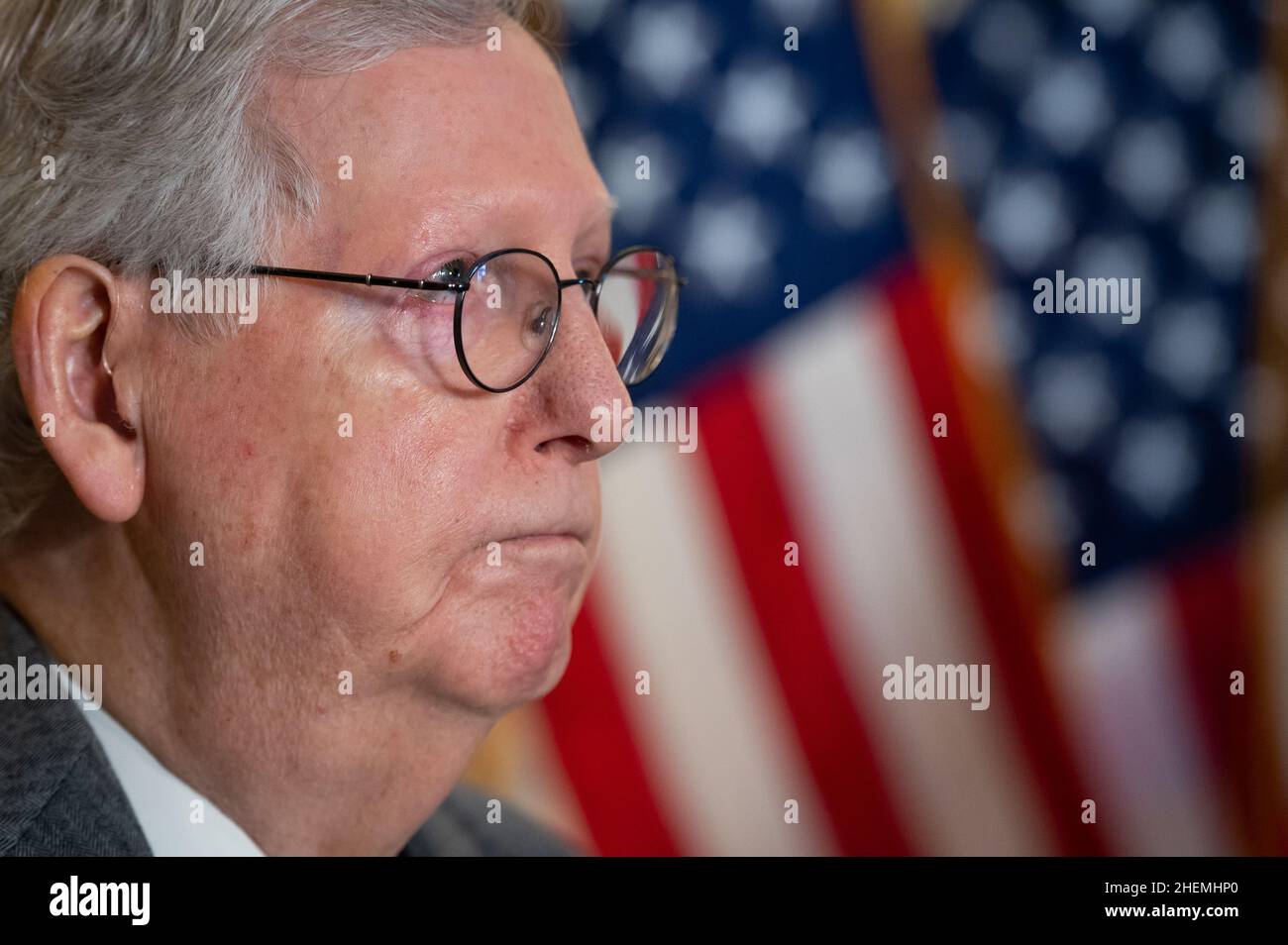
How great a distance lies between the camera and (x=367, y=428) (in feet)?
3.03

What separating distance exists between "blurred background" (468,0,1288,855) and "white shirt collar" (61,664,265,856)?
1020 millimetres

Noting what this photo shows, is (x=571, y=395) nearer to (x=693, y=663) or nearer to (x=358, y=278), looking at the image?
(x=358, y=278)

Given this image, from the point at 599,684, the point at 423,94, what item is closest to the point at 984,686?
the point at 599,684

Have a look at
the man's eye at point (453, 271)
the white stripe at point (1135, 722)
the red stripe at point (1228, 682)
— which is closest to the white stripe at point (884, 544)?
the white stripe at point (1135, 722)

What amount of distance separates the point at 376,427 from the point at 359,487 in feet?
0.17

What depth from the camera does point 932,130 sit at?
6.54ft

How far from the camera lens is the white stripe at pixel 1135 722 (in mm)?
1990

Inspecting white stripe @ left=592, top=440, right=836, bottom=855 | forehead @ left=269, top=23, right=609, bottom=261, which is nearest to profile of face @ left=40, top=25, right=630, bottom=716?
forehead @ left=269, top=23, right=609, bottom=261

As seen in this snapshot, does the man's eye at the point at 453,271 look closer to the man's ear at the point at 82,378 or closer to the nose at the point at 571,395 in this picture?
the nose at the point at 571,395

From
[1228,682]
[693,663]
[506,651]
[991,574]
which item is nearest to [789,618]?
[693,663]

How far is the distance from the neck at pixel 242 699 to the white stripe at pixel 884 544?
40.6 inches

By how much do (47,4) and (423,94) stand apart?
1.17 feet

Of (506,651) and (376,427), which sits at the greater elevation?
(376,427)
